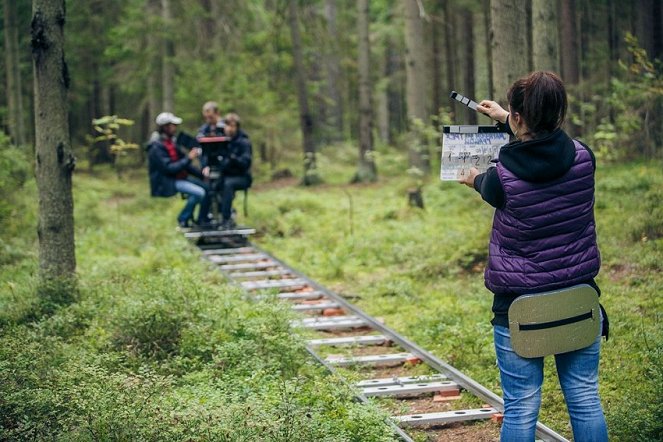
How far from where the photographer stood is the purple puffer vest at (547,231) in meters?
4.27

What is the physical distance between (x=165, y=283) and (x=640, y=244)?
253 inches

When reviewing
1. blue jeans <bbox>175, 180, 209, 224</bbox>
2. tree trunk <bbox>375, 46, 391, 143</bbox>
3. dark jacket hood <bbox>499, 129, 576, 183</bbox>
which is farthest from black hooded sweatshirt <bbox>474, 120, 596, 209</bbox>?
tree trunk <bbox>375, 46, 391, 143</bbox>

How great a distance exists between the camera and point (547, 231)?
14.1 ft

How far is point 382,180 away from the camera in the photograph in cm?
2683

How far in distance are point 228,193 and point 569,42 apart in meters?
12.1

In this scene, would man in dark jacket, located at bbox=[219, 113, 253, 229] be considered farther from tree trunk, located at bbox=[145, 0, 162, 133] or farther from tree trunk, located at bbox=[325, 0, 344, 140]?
tree trunk, located at bbox=[325, 0, 344, 140]

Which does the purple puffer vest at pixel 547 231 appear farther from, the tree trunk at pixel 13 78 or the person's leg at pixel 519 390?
the tree trunk at pixel 13 78

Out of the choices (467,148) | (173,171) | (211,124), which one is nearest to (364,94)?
(211,124)

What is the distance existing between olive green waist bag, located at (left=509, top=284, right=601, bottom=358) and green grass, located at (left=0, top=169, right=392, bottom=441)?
1674 millimetres

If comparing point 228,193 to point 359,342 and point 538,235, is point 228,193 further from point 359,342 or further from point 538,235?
point 538,235

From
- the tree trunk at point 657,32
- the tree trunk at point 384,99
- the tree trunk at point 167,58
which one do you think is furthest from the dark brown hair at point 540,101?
the tree trunk at point 384,99

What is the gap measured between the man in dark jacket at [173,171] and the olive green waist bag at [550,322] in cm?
1118

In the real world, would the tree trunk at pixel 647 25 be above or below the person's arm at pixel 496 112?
above

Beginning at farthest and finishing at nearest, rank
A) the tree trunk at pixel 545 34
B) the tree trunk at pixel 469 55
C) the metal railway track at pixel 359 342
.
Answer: the tree trunk at pixel 469 55 → the tree trunk at pixel 545 34 → the metal railway track at pixel 359 342
